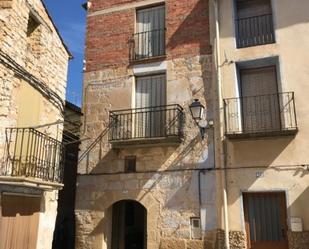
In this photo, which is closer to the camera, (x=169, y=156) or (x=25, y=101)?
(x=25, y=101)

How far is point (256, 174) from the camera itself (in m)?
9.49

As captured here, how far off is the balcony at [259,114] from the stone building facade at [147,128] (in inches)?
24.9

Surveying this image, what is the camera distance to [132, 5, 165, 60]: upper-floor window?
11.5 metres

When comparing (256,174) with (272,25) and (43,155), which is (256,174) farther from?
(43,155)

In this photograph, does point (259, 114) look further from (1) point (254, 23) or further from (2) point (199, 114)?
(1) point (254, 23)

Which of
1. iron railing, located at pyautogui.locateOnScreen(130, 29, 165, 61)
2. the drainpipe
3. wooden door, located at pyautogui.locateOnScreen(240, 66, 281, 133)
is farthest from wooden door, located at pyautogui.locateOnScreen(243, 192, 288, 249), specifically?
iron railing, located at pyautogui.locateOnScreen(130, 29, 165, 61)

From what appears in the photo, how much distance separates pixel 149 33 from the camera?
462 inches

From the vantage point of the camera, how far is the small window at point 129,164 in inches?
424

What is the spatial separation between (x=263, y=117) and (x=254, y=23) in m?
2.60

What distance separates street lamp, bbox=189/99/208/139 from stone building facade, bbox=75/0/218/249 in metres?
0.25

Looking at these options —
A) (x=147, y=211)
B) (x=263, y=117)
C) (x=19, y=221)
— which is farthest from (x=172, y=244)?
(x=263, y=117)

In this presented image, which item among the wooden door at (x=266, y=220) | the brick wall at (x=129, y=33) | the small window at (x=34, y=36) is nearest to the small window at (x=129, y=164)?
the brick wall at (x=129, y=33)

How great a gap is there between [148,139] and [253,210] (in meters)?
3.09

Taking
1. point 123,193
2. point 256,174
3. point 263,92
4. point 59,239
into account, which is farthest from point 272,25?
point 59,239
